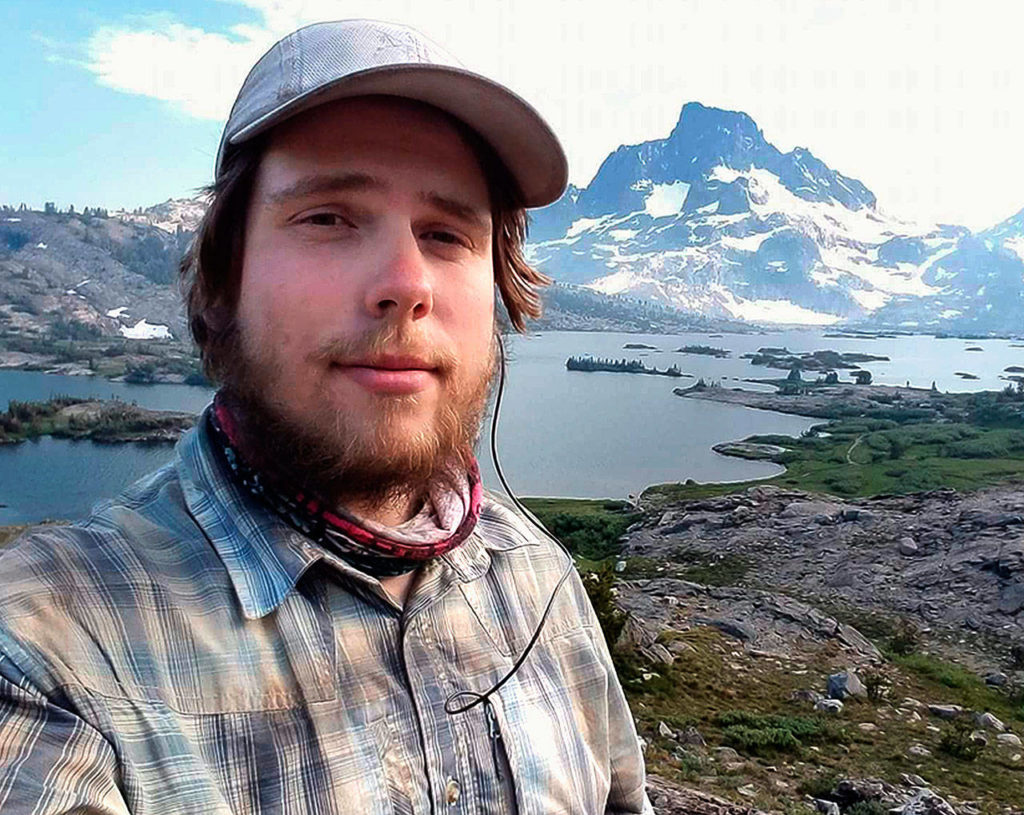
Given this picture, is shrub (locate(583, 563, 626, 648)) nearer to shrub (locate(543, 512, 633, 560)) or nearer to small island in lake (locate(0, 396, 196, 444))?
shrub (locate(543, 512, 633, 560))

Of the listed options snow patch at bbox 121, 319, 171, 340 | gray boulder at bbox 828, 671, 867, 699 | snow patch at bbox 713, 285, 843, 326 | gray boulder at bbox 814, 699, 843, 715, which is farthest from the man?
Answer: snow patch at bbox 713, 285, 843, 326

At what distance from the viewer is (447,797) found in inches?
34.2

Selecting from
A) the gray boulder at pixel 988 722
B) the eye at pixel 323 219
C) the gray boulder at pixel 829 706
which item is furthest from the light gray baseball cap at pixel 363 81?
the gray boulder at pixel 988 722

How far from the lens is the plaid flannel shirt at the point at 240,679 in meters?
0.70

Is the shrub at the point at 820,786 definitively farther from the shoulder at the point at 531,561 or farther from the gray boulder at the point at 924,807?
the shoulder at the point at 531,561

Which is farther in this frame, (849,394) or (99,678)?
(849,394)

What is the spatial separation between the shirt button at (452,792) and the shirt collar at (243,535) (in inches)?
9.5

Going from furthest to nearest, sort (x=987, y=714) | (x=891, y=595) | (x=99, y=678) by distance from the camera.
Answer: (x=891, y=595)
(x=987, y=714)
(x=99, y=678)

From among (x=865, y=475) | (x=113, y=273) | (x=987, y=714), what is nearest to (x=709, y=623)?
(x=987, y=714)

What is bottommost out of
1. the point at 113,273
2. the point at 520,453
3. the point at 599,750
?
the point at 520,453

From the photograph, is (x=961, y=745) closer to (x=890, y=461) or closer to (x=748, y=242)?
(x=890, y=461)

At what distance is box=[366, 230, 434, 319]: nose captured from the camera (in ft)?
2.93

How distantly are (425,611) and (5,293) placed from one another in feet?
307

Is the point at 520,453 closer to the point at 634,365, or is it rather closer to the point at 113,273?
the point at 634,365
